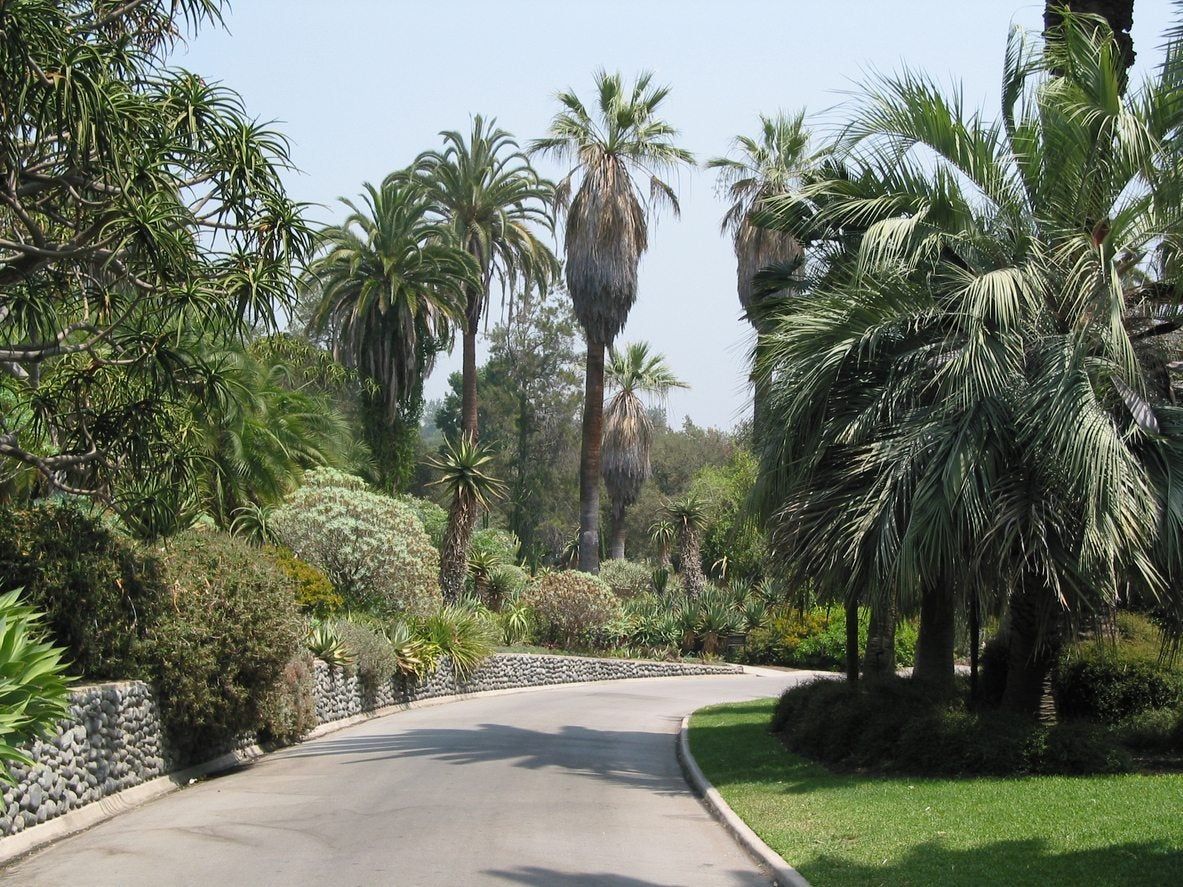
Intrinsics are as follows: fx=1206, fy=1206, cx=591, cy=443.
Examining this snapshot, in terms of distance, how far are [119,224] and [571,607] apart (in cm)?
2864

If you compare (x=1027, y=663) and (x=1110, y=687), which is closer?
(x=1027, y=663)

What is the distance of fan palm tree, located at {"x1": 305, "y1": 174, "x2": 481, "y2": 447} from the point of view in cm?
→ 3800

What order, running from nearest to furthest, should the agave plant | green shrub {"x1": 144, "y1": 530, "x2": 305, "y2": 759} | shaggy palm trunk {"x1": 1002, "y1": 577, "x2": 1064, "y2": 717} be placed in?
green shrub {"x1": 144, "y1": 530, "x2": 305, "y2": 759} < shaggy palm trunk {"x1": 1002, "y1": 577, "x2": 1064, "y2": 717} < the agave plant

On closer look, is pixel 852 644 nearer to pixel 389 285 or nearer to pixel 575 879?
pixel 575 879

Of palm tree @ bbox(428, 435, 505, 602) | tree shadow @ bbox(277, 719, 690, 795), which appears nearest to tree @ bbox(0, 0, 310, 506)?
tree shadow @ bbox(277, 719, 690, 795)

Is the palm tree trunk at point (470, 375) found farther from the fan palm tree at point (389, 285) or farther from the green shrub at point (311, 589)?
the green shrub at point (311, 589)

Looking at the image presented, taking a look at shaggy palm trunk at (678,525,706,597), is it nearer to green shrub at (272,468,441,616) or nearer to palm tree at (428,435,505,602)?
palm tree at (428,435,505,602)

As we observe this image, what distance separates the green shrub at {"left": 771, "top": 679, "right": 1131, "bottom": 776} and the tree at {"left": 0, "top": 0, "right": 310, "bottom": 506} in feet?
28.3

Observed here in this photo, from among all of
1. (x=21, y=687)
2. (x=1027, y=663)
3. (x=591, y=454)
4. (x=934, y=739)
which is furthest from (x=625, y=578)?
(x=21, y=687)

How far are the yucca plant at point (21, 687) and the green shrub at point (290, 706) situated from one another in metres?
8.10

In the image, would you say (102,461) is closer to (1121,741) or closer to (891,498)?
(891,498)

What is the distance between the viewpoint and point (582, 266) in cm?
4131

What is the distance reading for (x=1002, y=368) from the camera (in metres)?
13.7

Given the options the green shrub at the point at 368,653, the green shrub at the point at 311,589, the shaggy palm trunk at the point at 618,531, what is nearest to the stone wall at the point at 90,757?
the green shrub at the point at 368,653
